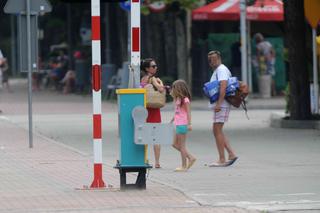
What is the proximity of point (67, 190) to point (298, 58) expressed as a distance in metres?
A: 11.1

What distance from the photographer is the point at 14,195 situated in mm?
11805

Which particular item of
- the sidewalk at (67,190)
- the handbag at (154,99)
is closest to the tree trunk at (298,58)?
the sidewalk at (67,190)

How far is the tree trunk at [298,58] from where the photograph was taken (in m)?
22.2

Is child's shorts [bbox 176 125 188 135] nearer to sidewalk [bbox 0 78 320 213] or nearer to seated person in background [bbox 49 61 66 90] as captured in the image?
sidewalk [bbox 0 78 320 213]

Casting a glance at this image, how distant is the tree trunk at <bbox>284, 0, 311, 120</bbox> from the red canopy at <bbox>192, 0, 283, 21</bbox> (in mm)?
11609

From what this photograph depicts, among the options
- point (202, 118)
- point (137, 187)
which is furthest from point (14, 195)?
point (202, 118)

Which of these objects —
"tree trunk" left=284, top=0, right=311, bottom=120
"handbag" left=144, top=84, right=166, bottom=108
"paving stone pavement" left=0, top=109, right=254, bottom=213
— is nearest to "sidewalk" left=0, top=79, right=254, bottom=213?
"paving stone pavement" left=0, top=109, right=254, bottom=213

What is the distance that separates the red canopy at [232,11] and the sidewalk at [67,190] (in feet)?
57.1

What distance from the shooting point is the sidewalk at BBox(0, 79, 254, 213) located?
1083 cm

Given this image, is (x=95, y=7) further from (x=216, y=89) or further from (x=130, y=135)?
(x=216, y=89)

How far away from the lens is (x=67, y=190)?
40.1 ft

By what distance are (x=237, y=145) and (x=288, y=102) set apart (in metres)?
4.32

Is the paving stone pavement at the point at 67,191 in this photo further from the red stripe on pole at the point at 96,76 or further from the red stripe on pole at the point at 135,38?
the red stripe on pole at the point at 135,38

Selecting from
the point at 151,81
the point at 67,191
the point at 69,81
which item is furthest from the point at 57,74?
the point at 67,191
